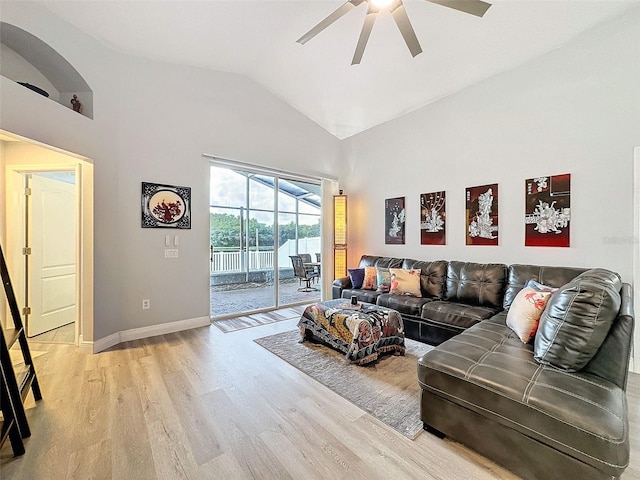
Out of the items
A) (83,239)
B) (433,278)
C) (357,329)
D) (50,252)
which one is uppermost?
(83,239)

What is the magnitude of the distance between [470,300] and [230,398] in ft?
9.41

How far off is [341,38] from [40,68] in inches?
129

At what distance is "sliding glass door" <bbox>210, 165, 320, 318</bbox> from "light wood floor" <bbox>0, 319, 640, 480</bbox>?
1953mm

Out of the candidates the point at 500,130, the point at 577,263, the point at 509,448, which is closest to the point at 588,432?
the point at 509,448

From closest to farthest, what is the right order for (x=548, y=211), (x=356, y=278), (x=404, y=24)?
1. (x=404, y=24)
2. (x=548, y=211)
3. (x=356, y=278)

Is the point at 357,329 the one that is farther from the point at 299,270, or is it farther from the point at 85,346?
the point at 299,270

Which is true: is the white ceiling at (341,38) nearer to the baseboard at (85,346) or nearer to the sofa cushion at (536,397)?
the sofa cushion at (536,397)

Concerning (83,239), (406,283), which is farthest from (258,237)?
(406,283)

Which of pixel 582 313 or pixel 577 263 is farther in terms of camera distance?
pixel 577 263

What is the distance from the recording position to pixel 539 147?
10.6ft

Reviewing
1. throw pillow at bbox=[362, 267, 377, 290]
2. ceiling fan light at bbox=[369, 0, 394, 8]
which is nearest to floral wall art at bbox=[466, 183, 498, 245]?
throw pillow at bbox=[362, 267, 377, 290]

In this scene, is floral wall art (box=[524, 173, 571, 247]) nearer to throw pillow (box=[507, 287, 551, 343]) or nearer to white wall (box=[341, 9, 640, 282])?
white wall (box=[341, 9, 640, 282])

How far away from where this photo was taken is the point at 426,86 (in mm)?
3934

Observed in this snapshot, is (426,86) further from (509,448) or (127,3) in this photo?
(509,448)
